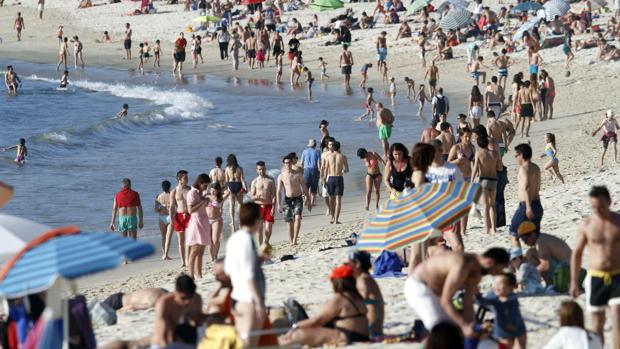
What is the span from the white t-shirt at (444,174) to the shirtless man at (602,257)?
306 centimetres

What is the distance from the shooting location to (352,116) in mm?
27719

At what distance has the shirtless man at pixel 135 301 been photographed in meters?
11.0

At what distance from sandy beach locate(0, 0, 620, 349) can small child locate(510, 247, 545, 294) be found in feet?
0.37

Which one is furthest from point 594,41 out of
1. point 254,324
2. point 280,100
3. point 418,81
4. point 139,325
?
point 254,324

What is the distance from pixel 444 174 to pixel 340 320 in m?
2.91

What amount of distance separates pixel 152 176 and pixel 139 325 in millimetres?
11673

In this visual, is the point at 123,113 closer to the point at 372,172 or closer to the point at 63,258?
the point at 372,172

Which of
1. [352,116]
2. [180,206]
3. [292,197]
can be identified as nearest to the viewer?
[180,206]

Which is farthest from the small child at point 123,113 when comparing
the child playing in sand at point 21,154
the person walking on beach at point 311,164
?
the person walking on beach at point 311,164

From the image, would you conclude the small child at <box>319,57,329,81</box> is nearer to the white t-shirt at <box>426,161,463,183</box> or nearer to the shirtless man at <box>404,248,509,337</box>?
the white t-shirt at <box>426,161,463,183</box>

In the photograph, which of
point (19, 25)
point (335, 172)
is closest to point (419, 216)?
point (335, 172)

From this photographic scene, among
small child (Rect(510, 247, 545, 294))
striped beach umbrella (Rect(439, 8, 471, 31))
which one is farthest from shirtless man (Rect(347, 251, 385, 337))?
striped beach umbrella (Rect(439, 8, 471, 31))

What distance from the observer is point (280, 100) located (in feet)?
103

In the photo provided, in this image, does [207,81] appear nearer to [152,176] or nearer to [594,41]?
[594,41]
